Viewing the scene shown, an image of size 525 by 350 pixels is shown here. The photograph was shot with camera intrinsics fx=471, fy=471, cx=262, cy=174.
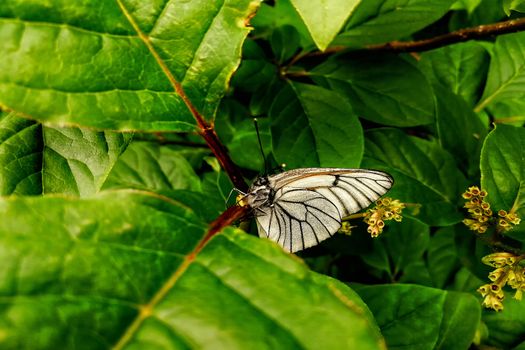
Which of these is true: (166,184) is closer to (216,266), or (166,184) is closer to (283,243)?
(283,243)

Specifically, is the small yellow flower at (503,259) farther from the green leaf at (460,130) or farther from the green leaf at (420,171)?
the green leaf at (460,130)

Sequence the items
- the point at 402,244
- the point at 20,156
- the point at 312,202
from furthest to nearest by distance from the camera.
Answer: the point at 402,244, the point at 312,202, the point at 20,156

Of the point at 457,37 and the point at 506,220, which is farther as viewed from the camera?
the point at 457,37

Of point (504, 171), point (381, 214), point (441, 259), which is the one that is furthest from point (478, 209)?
point (441, 259)

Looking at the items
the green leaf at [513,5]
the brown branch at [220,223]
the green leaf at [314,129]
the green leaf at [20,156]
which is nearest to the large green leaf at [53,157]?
the green leaf at [20,156]

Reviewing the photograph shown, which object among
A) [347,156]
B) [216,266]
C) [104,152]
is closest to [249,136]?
[347,156]

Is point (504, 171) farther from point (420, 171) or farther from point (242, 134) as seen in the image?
point (242, 134)

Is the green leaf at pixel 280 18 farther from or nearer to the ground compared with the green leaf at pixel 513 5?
nearer to the ground
